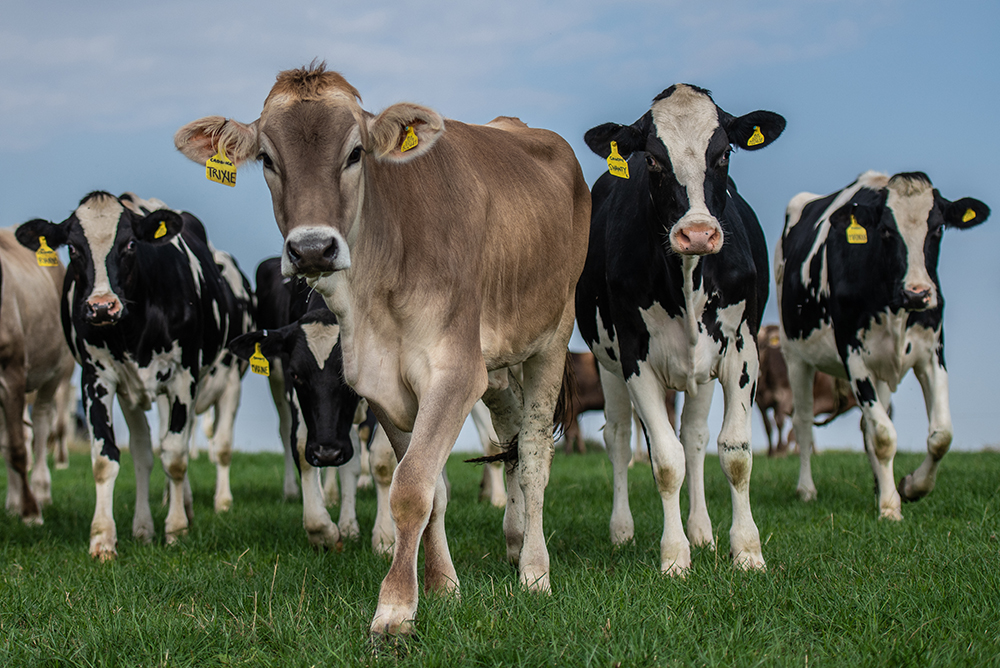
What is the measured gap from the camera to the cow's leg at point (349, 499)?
7.16 m

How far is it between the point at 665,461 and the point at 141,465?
4696 mm

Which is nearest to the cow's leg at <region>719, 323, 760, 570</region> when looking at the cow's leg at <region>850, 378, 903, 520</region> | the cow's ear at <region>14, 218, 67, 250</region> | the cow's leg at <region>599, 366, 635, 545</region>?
the cow's leg at <region>599, 366, 635, 545</region>

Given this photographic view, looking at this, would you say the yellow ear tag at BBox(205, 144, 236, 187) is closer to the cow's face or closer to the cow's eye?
the cow's face

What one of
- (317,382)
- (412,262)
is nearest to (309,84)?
(412,262)

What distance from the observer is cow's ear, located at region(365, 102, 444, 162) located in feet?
13.8

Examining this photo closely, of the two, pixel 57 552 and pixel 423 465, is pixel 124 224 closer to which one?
pixel 57 552

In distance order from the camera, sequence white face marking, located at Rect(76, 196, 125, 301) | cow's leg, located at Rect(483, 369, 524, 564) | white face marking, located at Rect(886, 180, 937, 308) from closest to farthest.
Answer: cow's leg, located at Rect(483, 369, 524, 564), white face marking, located at Rect(76, 196, 125, 301), white face marking, located at Rect(886, 180, 937, 308)

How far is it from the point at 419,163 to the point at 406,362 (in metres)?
1.02

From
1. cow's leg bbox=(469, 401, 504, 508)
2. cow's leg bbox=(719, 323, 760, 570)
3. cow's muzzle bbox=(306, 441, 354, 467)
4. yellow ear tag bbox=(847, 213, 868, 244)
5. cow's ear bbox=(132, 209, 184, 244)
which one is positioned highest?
cow's ear bbox=(132, 209, 184, 244)

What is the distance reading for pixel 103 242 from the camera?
712 centimetres

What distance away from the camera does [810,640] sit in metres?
3.59

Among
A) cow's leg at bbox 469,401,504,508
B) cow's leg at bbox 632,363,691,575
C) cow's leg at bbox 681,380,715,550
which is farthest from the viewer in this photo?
cow's leg at bbox 469,401,504,508

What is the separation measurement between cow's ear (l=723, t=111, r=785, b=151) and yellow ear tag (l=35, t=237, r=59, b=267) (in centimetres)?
542

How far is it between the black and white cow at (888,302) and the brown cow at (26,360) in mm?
7158
